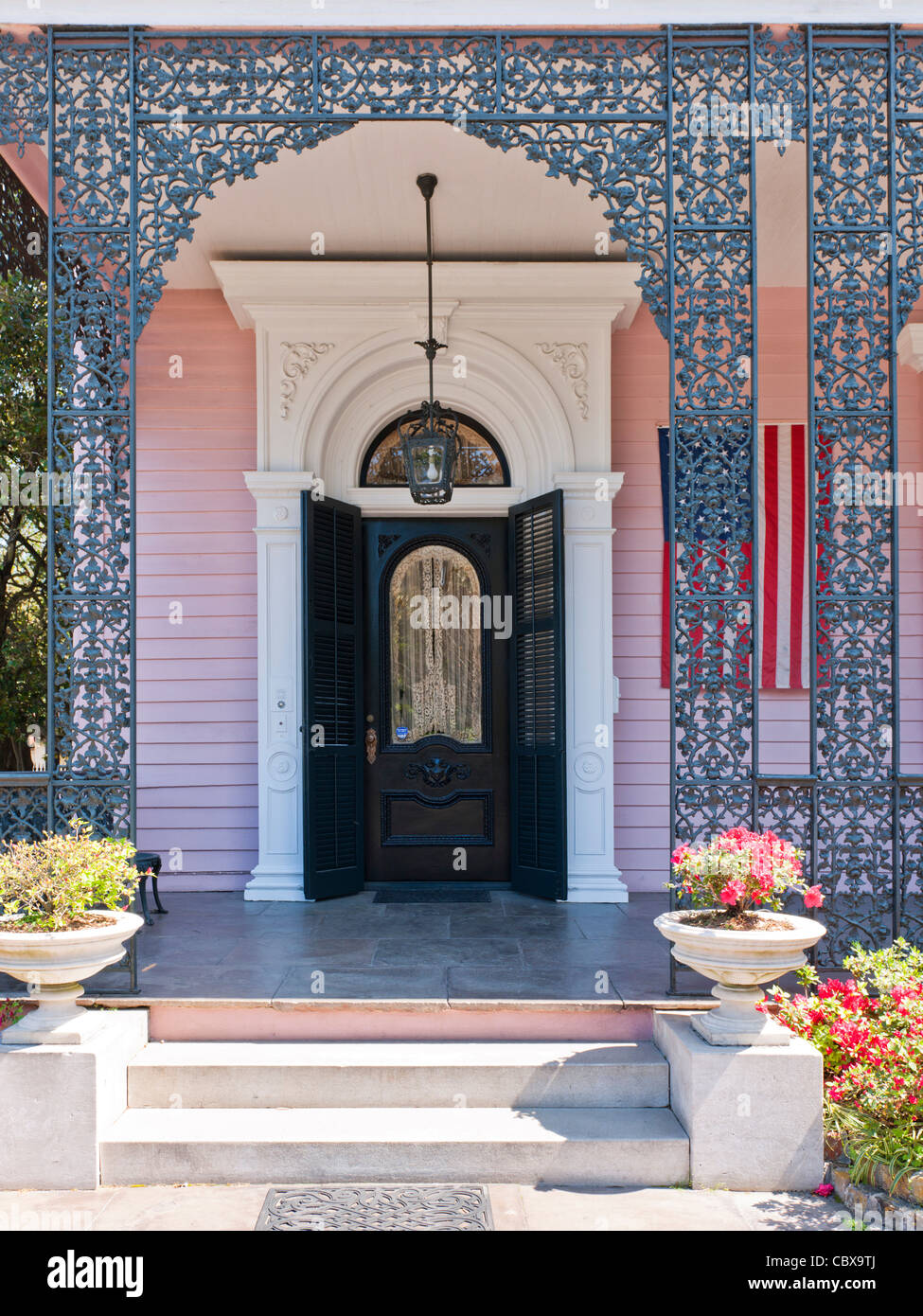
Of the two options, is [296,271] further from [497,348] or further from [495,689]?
[495,689]

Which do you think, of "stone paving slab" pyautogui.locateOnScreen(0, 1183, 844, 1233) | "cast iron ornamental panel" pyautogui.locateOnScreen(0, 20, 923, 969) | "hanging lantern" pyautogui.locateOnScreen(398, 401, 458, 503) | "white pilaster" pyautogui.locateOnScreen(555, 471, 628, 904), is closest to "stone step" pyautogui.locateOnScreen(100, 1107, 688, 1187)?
"stone paving slab" pyautogui.locateOnScreen(0, 1183, 844, 1233)

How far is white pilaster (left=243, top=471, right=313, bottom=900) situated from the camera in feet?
19.6

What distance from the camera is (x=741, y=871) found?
348cm

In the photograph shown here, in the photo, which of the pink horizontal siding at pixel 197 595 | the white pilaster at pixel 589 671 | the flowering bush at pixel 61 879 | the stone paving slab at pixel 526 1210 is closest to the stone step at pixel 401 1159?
the stone paving slab at pixel 526 1210

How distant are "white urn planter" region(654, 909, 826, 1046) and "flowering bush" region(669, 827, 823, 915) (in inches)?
3.9

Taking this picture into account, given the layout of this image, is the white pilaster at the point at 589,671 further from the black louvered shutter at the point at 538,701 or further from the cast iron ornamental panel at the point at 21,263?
the cast iron ornamental panel at the point at 21,263

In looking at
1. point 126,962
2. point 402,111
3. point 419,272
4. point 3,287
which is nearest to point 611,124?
point 402,111

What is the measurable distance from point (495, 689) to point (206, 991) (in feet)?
9.52

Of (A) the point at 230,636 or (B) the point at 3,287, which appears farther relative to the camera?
(B) the point at 3,287

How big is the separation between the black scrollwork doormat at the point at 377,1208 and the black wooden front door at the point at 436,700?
2.99m

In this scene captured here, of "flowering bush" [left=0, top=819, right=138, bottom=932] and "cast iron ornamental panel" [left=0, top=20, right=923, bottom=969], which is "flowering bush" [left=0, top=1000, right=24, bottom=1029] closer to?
"flowering bush" [left=0, top=819, right=138, bottom=932]

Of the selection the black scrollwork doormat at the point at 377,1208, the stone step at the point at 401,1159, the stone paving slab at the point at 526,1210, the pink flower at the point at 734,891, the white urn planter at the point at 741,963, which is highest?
the pink flower at the point at 734,891

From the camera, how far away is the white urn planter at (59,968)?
334 cm

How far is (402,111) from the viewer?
4105 mm
